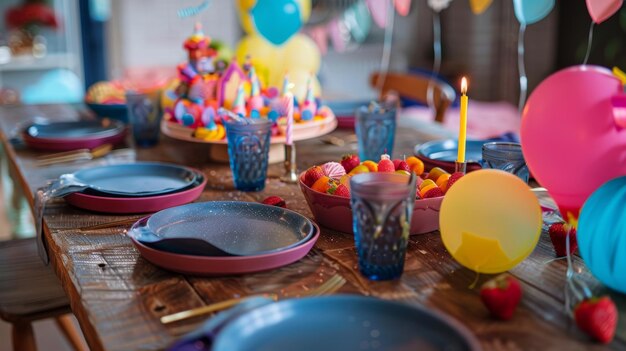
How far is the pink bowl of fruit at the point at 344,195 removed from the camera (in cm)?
116

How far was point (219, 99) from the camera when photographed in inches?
69.7

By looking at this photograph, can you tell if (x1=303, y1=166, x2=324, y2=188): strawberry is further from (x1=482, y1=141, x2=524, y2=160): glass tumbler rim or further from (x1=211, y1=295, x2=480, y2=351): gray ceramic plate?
(x1=211, y1=295, x2=480, y2=351): gray ceramic plate

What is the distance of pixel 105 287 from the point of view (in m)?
0.99

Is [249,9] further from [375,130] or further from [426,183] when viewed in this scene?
[426,183]

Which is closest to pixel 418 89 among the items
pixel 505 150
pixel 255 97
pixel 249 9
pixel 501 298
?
pixel 249 9

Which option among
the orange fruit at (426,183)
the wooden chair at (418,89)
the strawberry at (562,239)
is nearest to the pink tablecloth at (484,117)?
the wooden chair at (418,89)

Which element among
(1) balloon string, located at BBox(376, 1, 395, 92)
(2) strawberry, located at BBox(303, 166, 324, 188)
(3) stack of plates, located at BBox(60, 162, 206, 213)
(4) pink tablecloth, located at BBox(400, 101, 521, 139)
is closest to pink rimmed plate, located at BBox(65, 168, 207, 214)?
(3) stack of plates, located at BBox(60, 162, 206, 213)

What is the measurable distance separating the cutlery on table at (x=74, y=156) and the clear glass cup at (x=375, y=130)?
26.5 inches

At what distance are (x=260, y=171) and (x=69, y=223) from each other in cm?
39

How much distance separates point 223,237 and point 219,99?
701 millimetres

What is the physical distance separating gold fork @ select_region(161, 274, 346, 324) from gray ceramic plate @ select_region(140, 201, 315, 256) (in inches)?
3.8

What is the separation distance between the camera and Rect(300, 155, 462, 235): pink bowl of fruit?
45.6 inches

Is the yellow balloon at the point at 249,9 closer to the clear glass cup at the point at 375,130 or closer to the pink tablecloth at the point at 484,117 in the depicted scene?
the clear glass cup at the point at 375,130

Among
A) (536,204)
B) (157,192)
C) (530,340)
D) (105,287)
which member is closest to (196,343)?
(105,287)
